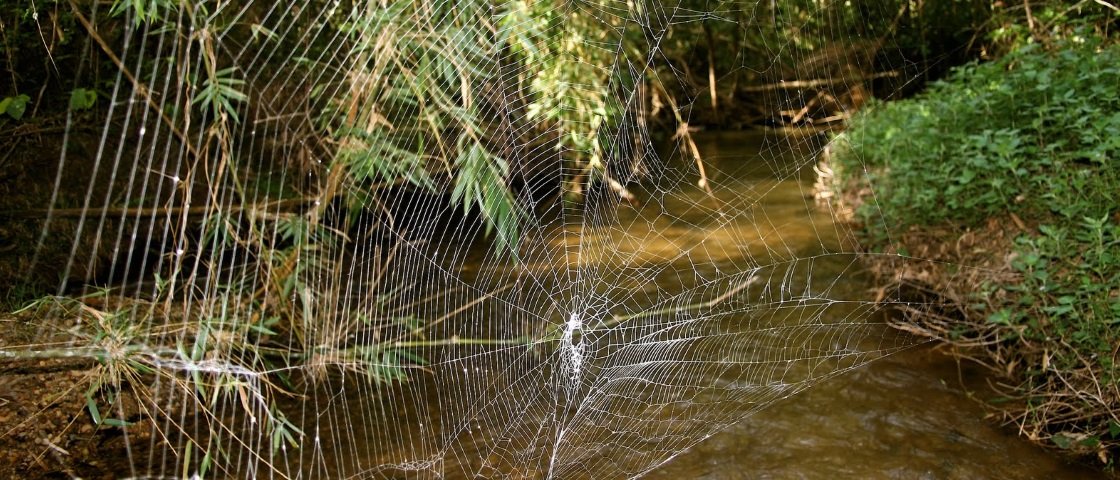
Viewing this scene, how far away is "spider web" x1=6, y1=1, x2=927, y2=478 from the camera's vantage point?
8.58 feet

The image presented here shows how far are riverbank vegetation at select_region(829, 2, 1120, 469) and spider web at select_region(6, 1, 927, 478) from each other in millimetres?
428

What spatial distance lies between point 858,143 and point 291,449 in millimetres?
3954

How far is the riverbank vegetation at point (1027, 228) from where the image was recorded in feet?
8.60

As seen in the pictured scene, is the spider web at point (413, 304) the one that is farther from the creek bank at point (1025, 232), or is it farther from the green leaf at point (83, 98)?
the creek bank at point (1025, 232)

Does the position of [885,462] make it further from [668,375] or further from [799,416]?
[668,375]

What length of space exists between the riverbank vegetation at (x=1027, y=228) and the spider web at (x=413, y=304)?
0.43 m

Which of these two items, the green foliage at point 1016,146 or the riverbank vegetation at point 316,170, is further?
the green foliage at point 1016,146

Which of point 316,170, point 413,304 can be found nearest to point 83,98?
point 316,170

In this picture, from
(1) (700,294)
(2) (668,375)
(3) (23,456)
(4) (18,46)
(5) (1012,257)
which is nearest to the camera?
(3) (23,456)

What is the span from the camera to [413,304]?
347cm

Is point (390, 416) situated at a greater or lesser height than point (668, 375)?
lesser

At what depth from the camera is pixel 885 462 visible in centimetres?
276

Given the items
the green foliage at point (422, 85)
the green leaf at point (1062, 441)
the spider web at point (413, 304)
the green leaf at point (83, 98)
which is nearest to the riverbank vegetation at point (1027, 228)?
the green leaf at point (1062, 441)

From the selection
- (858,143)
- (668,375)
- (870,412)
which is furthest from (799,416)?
(858,143)
